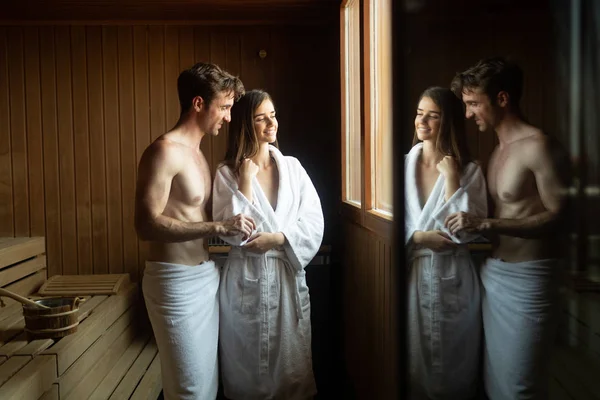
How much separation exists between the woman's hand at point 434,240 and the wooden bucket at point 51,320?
1081mm

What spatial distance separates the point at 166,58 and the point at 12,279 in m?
0.82

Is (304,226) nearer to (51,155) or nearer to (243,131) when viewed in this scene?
(243,131)

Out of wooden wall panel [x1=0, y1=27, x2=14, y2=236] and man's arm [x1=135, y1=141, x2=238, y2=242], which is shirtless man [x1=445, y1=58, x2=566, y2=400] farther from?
wooden wall panel [x1=0, y1=27, x2=14, y2=236]

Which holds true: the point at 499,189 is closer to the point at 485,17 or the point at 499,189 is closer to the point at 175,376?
the point at 485,17

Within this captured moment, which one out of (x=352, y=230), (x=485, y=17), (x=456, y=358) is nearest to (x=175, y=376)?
(x=352, y=230)

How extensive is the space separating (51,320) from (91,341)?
0.15 meters

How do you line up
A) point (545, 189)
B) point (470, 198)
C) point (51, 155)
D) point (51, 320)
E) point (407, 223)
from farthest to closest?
point (51, 155)
point (51, 320)
point (407, 223)
point (470, 198)
point (545, 189)

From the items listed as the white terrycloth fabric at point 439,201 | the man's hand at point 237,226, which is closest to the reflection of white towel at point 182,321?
the man's hand at point 237,226

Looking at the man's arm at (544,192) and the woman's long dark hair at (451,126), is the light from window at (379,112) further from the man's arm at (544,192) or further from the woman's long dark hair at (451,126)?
the man's arm at (544,192)

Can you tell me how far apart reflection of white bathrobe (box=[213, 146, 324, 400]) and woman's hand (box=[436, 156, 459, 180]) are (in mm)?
970

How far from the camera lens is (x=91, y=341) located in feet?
5.08

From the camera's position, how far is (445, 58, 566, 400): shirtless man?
402 mm

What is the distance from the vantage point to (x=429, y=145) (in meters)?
0.69

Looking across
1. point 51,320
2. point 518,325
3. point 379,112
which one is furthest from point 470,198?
point 51,320
